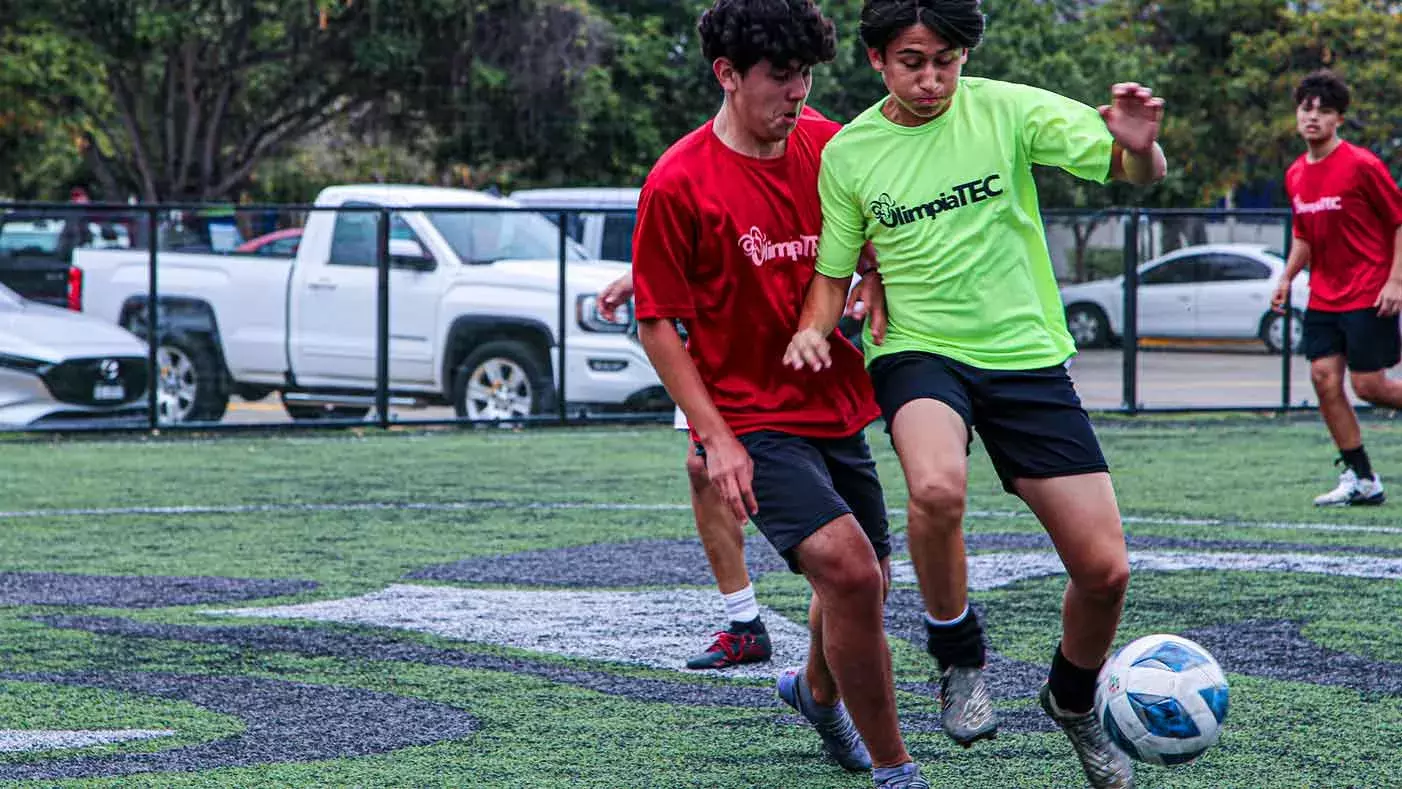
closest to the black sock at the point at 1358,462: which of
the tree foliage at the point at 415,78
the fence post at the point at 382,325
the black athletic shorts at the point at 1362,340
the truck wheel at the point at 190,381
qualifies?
the black athletic shorts at the point at 1362,340

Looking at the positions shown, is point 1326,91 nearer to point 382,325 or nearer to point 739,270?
point 739,270

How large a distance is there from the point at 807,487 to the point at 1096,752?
3.02 feet

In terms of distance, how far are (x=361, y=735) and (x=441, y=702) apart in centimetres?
45

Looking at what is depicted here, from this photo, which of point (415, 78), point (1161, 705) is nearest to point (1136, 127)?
point (1161, 705)

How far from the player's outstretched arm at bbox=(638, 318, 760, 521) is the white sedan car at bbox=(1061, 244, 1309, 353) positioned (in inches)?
448

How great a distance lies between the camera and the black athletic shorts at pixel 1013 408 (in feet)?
14.4

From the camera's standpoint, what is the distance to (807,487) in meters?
4.23

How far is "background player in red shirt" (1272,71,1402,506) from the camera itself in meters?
9.48

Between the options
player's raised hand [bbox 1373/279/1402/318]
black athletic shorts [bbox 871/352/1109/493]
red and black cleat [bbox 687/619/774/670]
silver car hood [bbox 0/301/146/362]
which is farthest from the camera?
silver car hood [bbox 0/301/146/362]

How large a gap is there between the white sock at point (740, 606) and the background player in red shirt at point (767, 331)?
1579mm

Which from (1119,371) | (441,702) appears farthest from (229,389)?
(441,702)

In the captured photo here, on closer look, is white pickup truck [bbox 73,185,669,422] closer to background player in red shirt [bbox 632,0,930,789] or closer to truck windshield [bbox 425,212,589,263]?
truck windshield [bbox 425,212,589,263]

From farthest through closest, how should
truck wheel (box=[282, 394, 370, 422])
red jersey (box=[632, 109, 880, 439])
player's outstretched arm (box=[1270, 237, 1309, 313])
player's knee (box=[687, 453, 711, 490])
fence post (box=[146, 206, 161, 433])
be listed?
1. truck wheel (box=[282, 394, 370, 422])
2. fence post (box=[146, 206, 161, 433])
3. player's outstretched arm (box=[1270, 237, 1309, 313])
4. player's knee (box=[687, 453, 711, 490])
5. red jersey (box=[632, 109, 880, 439])

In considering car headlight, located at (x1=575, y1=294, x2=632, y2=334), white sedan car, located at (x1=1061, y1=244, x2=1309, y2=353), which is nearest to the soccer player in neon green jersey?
car headlight, located at (x1=575, y1=294, x2=632, y2=334)
